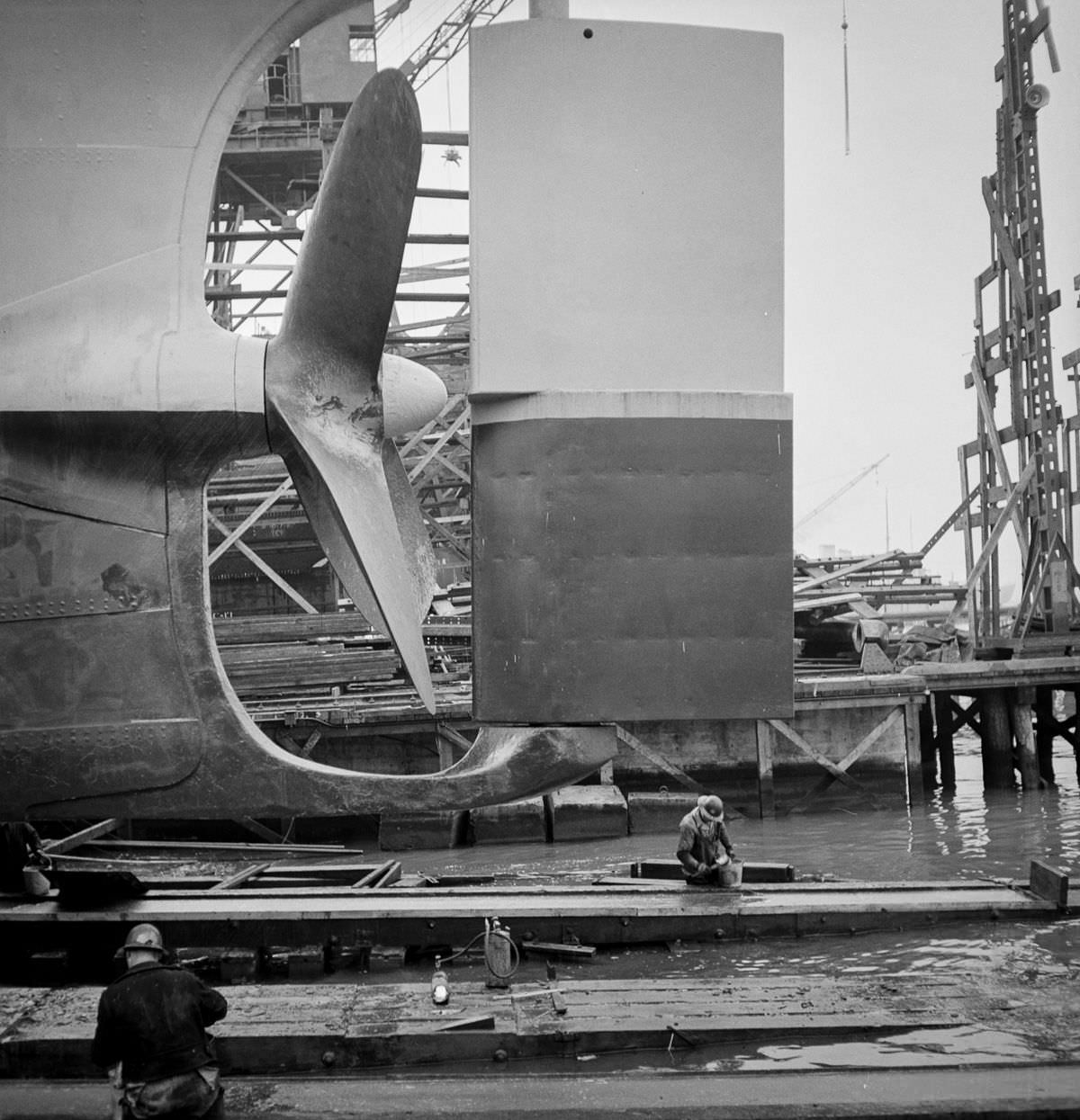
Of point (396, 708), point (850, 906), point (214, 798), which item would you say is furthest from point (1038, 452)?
point (214, 798)

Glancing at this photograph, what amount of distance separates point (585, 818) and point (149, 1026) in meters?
14.2

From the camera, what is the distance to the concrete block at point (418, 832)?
20.1 meters

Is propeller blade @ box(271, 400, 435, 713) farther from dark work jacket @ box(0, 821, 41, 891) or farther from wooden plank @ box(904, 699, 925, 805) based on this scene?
wooden plank @ box(904, 699, 925, 805)

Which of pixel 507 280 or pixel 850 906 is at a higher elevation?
pixel 507 280

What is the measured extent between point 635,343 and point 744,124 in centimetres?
145

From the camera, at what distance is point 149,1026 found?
642 centimetres

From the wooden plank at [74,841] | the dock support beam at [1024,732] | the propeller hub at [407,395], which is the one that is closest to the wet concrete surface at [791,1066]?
the propeller hub at [407,395]

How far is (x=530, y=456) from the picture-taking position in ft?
27.3

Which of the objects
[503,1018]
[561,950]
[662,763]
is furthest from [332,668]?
[503,1018]

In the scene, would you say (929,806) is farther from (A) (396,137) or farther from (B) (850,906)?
(A) (396,137)

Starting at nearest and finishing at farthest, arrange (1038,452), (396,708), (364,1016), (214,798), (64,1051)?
1. (214,798)
2. (64,1051)
3. (364,1016)
4. (396,708)
5. (1038,452)

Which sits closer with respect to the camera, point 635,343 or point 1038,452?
point 635,343

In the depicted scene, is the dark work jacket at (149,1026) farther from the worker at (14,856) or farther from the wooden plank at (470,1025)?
the worker at (14,856)

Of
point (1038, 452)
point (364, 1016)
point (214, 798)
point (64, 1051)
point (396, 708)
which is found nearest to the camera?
point (214, 798)
